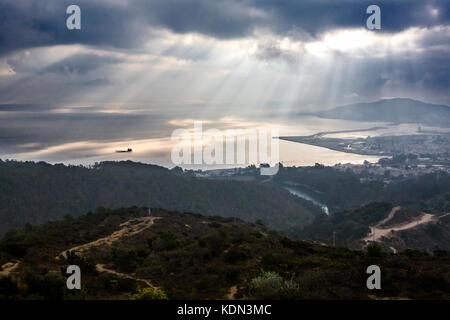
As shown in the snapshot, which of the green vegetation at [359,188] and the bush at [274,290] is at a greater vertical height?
the bush at [274,290]

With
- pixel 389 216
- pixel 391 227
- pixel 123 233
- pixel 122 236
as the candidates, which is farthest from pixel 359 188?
pixel 122 236

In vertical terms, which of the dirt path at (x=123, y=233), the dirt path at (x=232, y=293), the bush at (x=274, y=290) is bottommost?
the dirt path at (x=123, y=233)

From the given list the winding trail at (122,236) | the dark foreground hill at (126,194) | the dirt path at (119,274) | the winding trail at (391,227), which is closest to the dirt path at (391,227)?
the winding trail at (391,227)

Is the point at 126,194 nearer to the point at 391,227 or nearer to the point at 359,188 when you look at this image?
the point at 391,227

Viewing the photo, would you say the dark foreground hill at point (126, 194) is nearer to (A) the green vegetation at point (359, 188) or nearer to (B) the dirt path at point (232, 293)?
(A) the green vegetation at point (359, 188)
